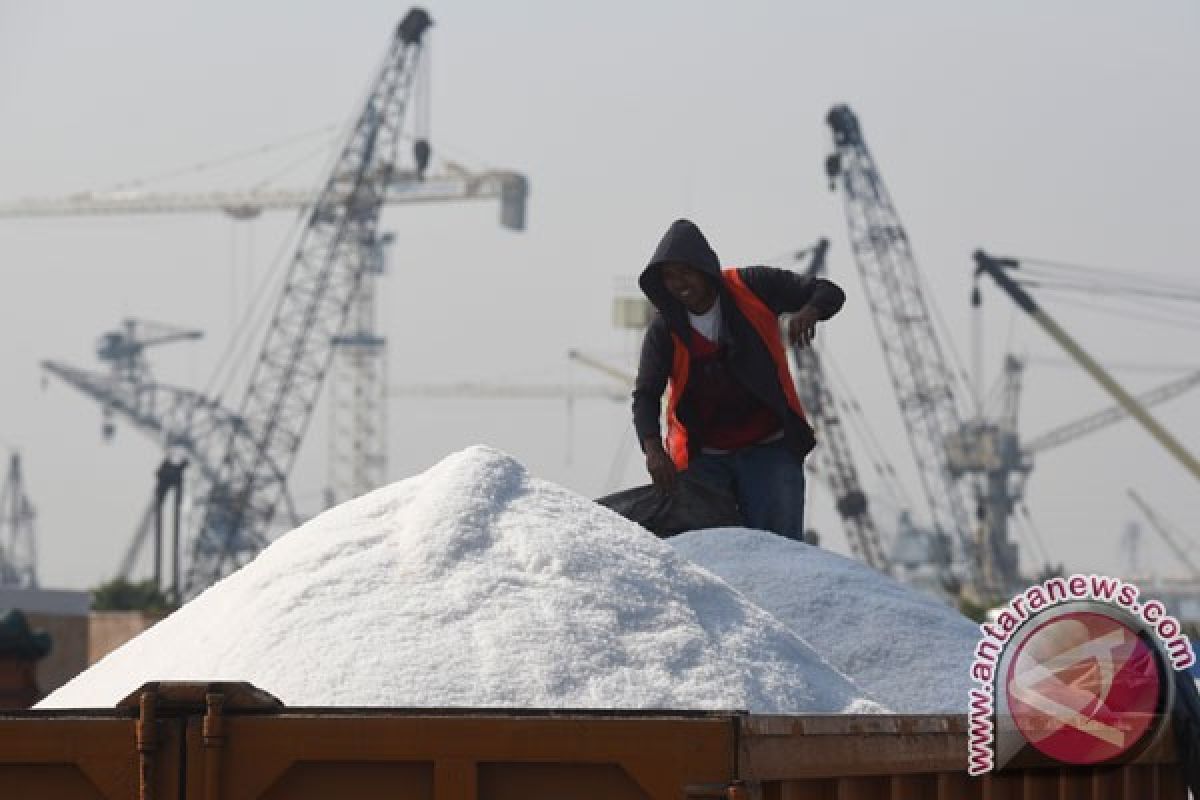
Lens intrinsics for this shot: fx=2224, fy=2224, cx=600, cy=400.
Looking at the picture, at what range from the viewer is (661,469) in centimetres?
970

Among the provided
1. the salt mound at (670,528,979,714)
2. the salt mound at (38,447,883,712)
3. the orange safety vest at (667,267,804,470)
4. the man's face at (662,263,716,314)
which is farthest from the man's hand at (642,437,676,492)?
the salt mound at (38,447,883,712)

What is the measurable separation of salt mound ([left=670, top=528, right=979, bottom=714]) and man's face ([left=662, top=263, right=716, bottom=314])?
1.46 metres

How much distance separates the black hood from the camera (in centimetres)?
973

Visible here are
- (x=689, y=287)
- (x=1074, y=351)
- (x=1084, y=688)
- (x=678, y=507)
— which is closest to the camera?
(x=1084, y=688)

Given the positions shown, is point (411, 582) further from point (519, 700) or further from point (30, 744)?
point (30, 744)

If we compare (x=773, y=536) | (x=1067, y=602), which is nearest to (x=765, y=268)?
(x=773, y=536)

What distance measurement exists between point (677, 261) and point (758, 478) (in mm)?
1093

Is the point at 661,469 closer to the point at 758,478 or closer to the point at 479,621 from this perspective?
the point at 758,478

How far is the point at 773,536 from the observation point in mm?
8883

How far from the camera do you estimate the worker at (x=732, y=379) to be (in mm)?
9922

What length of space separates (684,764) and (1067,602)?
104 inches

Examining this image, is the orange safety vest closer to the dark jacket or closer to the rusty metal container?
the dark jacket
